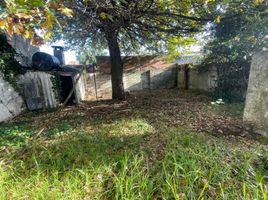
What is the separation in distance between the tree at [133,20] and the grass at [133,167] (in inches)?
115

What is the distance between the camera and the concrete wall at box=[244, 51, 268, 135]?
370cm

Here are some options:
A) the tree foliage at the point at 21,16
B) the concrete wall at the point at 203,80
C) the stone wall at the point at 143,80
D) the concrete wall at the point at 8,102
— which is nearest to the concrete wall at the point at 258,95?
the tree foliage at the point at 21,16

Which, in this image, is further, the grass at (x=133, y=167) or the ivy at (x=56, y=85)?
the ivy at (x=56, y=85)

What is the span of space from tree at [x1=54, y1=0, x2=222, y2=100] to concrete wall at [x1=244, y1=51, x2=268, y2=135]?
187 centimetres

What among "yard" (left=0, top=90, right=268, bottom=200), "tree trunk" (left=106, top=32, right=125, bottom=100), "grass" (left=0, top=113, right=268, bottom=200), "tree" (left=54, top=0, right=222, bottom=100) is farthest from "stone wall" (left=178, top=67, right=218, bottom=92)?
"grass" (left=0, top=113, right=268, bottom=200)

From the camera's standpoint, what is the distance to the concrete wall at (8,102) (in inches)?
218

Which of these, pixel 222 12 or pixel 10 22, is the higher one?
pixel 222 12

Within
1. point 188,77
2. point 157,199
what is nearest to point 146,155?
point 157,199

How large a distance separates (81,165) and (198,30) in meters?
6.12

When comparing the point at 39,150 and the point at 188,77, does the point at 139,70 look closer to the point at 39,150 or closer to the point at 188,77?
the point at 188,77

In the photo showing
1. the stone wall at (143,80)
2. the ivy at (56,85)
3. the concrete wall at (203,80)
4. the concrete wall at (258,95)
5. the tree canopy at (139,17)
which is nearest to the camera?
the concrete wall at (258,95)

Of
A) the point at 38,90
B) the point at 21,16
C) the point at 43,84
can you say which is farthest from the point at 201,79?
the point at 21,16

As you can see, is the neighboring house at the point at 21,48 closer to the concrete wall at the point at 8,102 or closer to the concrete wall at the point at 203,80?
the concrete wall at the point at 8,102

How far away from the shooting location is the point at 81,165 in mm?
2635
